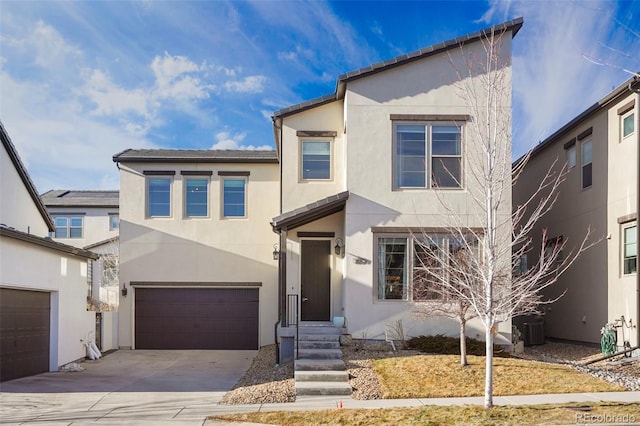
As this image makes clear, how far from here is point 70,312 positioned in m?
15.1

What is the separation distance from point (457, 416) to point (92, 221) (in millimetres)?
27067

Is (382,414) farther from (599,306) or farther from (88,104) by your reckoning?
(88,104)

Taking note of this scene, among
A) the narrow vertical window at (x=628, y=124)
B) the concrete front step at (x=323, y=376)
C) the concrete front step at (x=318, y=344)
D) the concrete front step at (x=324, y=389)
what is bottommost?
the concrete front step at (x=324, y=389)

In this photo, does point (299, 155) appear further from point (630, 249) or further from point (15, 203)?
point (630, 249)

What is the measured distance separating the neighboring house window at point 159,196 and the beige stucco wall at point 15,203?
357 cm

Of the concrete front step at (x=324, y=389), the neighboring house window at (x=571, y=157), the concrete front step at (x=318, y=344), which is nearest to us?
the concrete front step at (x=324, y=389)

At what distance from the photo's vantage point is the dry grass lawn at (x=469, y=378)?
9.79m

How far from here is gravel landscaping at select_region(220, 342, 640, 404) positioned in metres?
9.97

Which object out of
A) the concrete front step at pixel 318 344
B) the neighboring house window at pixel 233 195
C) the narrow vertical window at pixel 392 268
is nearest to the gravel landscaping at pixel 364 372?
the concrete front step at pixel 318 344

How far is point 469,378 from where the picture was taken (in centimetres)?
1040

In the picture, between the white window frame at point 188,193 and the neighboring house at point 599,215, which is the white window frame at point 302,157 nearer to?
the white window frame at point 188,193

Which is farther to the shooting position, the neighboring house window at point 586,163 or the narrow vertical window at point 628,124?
the neighboring house window at point 586,163

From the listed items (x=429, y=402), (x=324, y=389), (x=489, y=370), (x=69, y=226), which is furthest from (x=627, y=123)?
(x=69, y=226)

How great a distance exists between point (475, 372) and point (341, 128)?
774 cm
